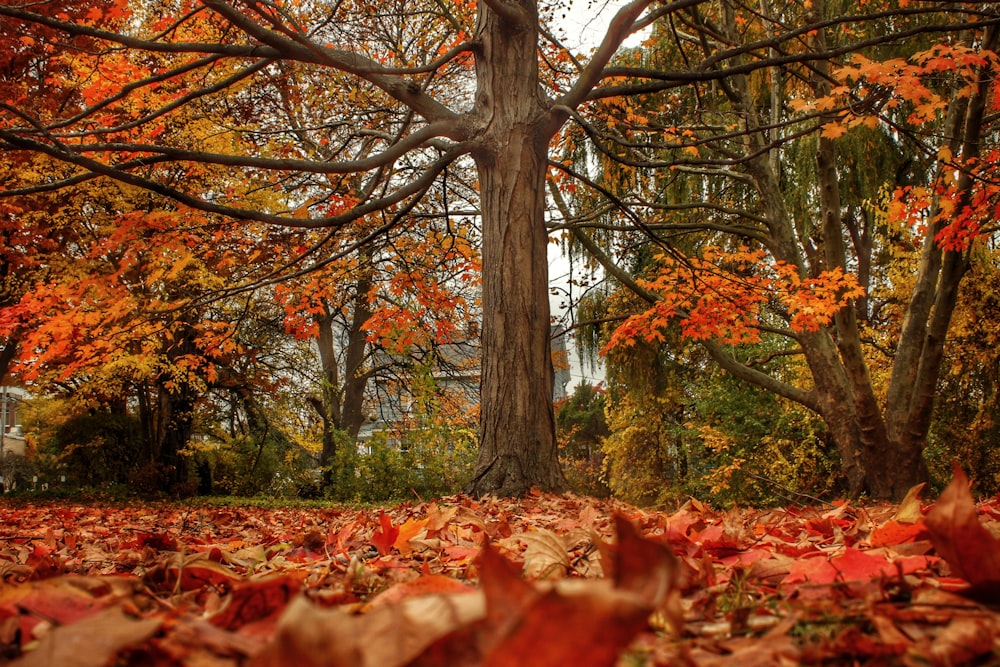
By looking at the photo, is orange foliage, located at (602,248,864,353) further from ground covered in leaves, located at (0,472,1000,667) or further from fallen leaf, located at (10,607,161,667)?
fallen leaf, located at (10,607,161,667)

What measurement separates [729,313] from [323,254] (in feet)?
14.8

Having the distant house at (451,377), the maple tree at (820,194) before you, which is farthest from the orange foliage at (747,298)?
the distant house at (451,377)

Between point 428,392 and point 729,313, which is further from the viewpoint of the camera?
point 428,392

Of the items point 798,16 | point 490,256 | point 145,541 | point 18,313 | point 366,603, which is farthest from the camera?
point 798,16

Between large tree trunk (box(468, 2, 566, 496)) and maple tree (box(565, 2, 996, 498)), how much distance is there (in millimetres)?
664

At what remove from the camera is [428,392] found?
11531 mm

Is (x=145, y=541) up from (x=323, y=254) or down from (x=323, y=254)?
down

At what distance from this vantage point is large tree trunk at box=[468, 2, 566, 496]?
484 cm

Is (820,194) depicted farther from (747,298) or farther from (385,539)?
(385,539)

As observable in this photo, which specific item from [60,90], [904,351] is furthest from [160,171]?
[904,351]

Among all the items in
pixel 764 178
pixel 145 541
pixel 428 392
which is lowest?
pixel 145 541

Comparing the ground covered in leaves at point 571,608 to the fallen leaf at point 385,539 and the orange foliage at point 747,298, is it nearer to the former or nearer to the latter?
the fallen leaf at point 385,539

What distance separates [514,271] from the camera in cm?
505

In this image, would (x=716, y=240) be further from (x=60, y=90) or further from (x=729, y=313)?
(x=60, y=90)
